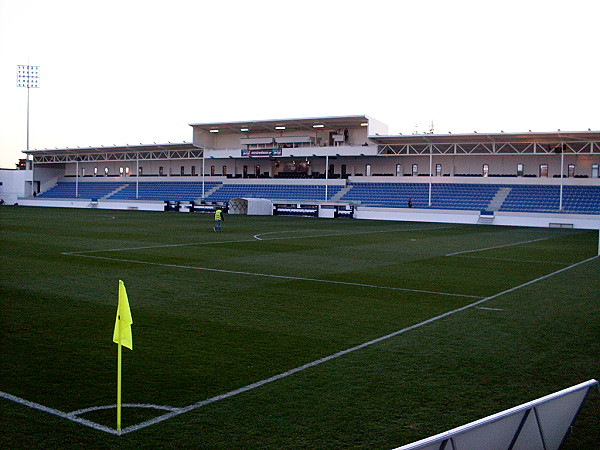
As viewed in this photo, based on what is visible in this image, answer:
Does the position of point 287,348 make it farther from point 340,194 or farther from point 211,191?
point 211,191

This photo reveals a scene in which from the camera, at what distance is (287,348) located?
29.3ft

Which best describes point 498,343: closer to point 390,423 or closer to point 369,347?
point 369,347

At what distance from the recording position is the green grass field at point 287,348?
5.98 metres

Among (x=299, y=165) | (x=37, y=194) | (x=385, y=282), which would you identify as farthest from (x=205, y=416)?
(x=37, y=194)

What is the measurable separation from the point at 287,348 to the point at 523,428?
4901mm

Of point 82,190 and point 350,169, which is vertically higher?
point 350,169

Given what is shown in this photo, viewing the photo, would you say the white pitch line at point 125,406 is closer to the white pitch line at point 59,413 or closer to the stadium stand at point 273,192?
the white pitch line at point 59,413

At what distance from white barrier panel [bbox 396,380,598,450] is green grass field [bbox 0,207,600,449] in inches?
34.1

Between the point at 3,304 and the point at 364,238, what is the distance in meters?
21.0

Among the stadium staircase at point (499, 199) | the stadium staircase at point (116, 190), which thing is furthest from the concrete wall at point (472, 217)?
the stadium staircase at point (116, 190)

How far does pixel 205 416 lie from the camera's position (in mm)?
6172

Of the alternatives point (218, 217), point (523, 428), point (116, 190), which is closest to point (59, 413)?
point (523, 428)

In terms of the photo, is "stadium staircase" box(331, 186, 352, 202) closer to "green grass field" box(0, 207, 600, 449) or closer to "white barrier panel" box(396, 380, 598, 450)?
"green grass field" box(0, 207, 600, 449)

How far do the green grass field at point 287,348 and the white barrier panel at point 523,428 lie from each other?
867 mm
